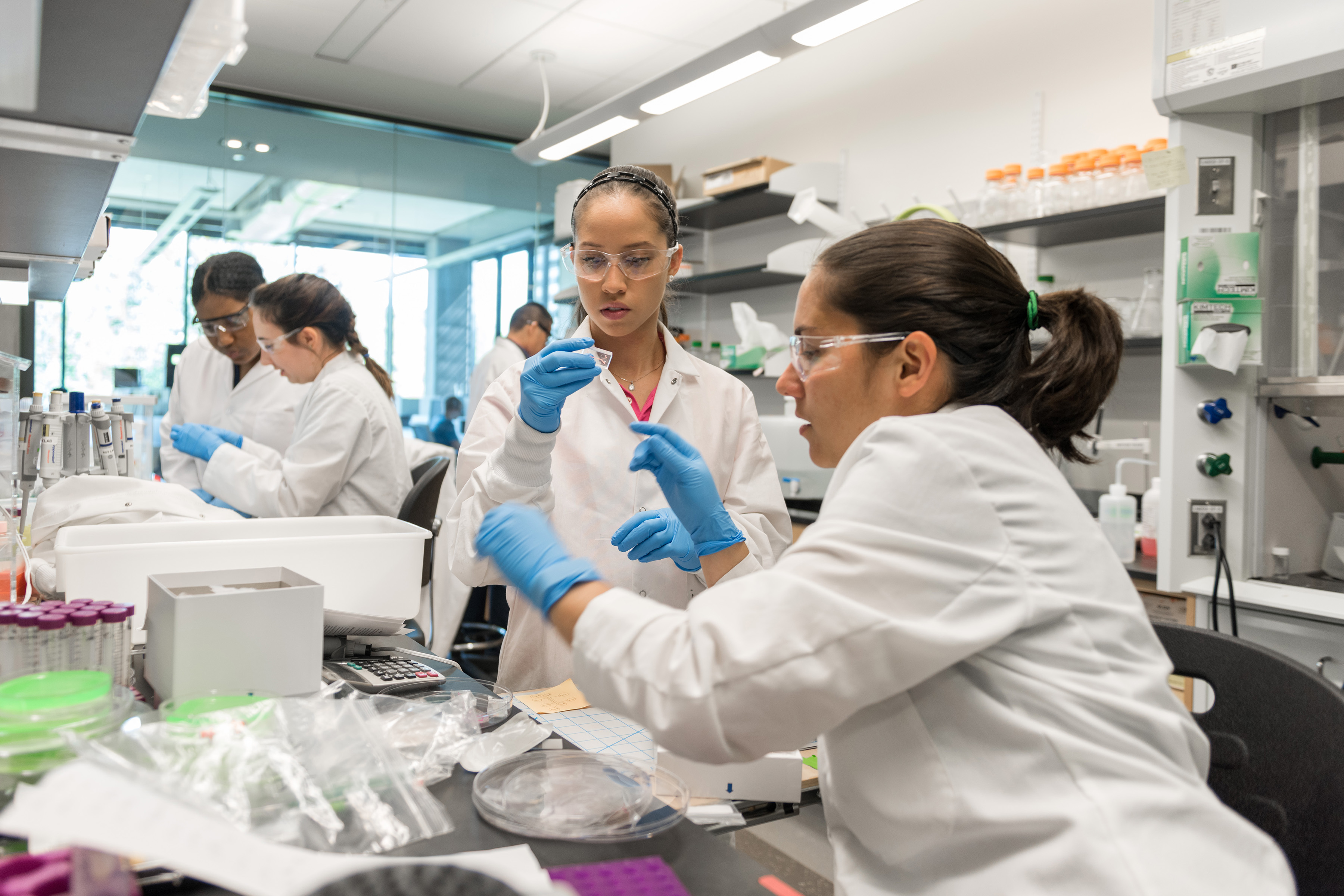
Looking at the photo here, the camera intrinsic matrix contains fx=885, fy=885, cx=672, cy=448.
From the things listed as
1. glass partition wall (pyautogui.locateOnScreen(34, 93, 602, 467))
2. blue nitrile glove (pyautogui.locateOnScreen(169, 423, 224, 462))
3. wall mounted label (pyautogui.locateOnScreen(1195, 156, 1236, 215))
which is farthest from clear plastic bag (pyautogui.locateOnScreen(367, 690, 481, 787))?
glass partition wall (pyautogui.locateOnScreen(34, 93, 602, 467))

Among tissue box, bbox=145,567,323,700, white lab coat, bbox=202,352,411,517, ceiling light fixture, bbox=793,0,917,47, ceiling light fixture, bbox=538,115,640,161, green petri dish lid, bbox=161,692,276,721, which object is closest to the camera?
green petri dish lid, bbox=161,692,276,721

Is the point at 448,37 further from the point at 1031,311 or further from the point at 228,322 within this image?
the point at 1031,311

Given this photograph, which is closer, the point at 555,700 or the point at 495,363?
the point at 555,700

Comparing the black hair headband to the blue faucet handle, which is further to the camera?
the blue faucet handle

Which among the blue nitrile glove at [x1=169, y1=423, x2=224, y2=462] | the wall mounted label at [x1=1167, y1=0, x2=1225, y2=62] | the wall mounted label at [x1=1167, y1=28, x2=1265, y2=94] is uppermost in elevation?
the wall mounted label at [x1=1167, y1=0, x2=1225, y2=62]

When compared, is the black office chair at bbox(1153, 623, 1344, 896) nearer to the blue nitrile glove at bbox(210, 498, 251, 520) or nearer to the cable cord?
the blue nitrile glove at bbox(210, 498, 251, 520)

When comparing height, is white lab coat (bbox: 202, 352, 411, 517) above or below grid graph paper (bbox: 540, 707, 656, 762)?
above

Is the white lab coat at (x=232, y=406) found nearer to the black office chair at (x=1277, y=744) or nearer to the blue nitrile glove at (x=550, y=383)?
the blue nitrile glove at (x=550, y=383)

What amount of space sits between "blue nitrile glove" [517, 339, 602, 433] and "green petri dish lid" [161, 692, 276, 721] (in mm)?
554

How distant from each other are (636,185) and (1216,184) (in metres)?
1.50

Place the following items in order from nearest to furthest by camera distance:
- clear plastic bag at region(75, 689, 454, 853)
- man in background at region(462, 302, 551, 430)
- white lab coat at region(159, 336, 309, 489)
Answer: clear plastic bag at region(75, 689, 454, 853), white lab coat at region(159, 336, 309, 489), man in background at region(462, 302, 551, 430)

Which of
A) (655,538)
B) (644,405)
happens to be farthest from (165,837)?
(644,405)

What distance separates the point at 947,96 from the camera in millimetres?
3822

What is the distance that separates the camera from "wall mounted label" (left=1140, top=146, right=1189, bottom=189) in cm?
211
